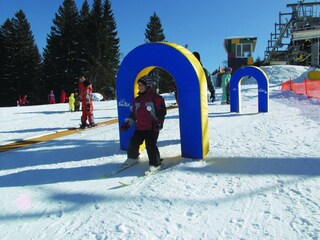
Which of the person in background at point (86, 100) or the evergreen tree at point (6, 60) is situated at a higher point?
the evergreen tree at point (6, 60)

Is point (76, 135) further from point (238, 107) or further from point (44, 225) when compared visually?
point (238, 107)


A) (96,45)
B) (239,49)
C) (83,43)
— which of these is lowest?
(239,49)

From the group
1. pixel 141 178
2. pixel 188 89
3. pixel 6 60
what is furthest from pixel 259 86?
pixel 6 60

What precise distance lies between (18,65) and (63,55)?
6.75 metres

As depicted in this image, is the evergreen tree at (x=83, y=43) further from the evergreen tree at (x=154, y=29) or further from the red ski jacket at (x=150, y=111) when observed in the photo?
the red ski jacket at (x=150, y=111)

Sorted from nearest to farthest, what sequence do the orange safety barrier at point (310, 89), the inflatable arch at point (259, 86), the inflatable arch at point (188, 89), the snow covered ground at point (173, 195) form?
the snow covered ground at point (173, 195), the inflatable arch at point (188, 89), the inflatable arch at point (259, 86), the orange safety barrier at point (310, 89)

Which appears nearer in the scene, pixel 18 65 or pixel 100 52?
pixel 100 52

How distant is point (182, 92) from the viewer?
537cm

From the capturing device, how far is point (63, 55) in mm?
47812

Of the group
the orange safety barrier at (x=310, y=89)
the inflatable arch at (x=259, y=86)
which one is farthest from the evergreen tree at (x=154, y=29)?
the inflatable arch at (x=259, y=86)

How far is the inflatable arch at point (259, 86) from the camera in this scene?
39.0 ft

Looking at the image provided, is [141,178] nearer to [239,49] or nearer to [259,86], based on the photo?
[259,86]

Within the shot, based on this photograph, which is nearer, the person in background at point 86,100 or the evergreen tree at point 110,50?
the person in background at point 86,100

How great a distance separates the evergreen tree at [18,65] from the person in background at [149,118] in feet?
151
